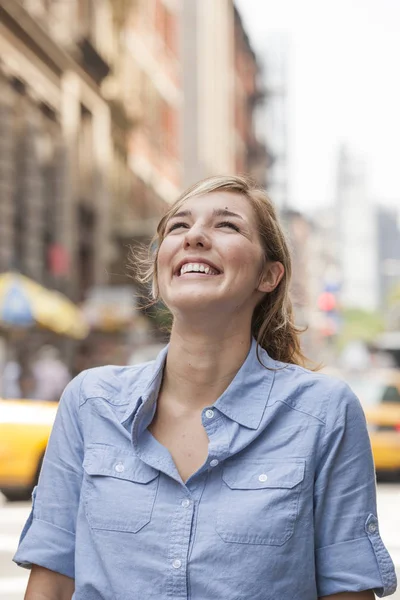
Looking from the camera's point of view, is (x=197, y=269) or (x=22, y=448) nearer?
(x=197, y=269)

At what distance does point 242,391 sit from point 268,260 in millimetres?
406

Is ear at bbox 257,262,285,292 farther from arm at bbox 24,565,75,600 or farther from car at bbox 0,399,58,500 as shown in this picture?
car at bbox 0,399,58,500

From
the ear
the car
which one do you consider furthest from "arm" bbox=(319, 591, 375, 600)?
the car

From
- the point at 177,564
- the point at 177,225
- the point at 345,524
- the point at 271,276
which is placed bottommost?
the point at 177,564

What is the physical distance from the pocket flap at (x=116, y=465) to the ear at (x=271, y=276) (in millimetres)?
605

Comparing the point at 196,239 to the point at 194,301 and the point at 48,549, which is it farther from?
the point at 48,549

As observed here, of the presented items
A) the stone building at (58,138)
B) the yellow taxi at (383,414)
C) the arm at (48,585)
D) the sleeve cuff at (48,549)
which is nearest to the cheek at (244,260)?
the sleeve cuff at (48,549)

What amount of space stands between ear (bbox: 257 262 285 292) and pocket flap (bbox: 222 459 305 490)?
548mm

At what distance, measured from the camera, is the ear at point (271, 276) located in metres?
2.61

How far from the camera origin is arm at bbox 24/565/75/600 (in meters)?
2.43

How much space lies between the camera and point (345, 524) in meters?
2.27

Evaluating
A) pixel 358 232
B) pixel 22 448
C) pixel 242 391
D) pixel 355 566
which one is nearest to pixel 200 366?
pixel 242 391

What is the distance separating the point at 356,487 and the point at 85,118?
2896 cm

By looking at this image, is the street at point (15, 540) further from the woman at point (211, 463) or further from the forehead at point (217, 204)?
the forehead at point (217, 204)
